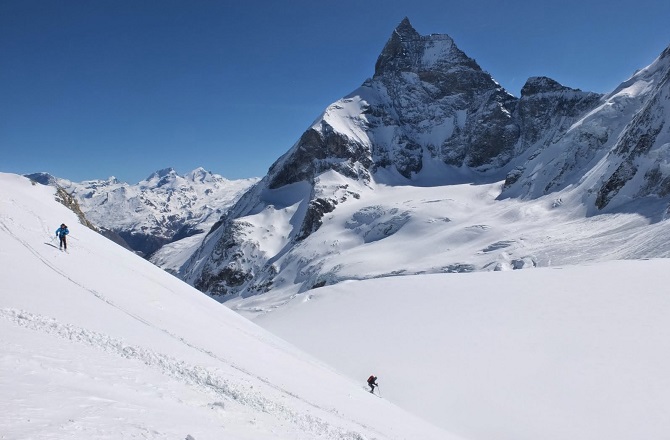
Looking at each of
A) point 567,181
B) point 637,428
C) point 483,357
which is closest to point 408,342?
point 483,357

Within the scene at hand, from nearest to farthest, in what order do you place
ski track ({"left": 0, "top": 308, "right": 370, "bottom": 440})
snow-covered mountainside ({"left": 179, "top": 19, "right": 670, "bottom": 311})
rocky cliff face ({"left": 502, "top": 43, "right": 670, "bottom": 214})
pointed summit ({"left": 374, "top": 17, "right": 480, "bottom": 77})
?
ski track ({"left": 0, "top": 308, "right": 370, "bottom": 440}), rocky cliff face ({"left": 502, "top": 43, "right": 670, "bottom": 214}), snow-covered mountainside ({"left": 179, "top": 19, "right": 670, "bottom": 311}), pointed summit ({"left": 374, "top": 17, "right": 480, "bottom": 77})

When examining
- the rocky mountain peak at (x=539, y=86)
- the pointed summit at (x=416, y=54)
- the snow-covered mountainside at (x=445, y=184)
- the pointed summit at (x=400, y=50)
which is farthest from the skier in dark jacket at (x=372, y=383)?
the pointed summit at (x=400, y=50)

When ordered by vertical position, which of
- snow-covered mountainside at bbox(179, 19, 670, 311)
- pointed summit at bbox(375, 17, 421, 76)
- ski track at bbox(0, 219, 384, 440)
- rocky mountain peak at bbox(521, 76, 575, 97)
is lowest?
ski track at bbox(0, 219, 384, 440)

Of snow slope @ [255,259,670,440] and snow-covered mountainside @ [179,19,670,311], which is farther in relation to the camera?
snow-covered mountainside @ [179,19,670,311]

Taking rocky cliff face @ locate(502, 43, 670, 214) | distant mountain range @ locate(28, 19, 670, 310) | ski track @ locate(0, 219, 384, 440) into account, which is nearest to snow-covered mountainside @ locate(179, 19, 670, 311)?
rocky cliff face @ locate(502, 43, 670, 214)

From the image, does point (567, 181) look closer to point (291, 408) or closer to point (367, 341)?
point (367, 341)

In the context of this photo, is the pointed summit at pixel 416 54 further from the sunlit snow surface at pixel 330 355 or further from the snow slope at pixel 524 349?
the snow slope at pixel 524 349

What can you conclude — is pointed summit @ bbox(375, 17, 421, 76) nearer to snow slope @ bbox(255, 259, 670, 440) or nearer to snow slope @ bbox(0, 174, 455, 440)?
snow slope @ bbox(255, 259, 670, 440)

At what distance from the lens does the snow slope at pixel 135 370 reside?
800 centimetres

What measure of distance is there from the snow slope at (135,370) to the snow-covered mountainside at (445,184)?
46.7 m

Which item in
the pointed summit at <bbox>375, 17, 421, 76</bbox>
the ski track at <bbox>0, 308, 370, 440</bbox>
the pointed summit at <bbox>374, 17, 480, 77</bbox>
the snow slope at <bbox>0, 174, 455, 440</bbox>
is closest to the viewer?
the snow slope at <bbox>0, 174, 455, 440</bbox>

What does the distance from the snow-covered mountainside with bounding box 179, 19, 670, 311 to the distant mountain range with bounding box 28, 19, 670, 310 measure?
434 millimetres

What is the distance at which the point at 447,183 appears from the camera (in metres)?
144

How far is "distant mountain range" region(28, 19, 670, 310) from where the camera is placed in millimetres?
70938
